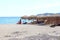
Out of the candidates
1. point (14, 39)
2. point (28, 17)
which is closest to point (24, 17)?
point (28, 17)

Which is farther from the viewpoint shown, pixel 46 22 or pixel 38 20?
pixel 38 20

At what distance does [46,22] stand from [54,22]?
1.39 meters

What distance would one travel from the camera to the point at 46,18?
25047 mm

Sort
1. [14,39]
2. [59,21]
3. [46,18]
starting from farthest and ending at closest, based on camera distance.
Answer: [46,18] → [59,21] → [14,39]

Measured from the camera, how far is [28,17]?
91.2ft

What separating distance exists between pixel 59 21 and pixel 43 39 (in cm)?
1307

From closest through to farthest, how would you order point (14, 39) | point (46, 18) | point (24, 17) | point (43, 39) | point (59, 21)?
point (43, 39) → point (14, 39) → point (59, 21) → point (46, 18) → point (24, 17)

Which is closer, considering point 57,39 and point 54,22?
point 57,39

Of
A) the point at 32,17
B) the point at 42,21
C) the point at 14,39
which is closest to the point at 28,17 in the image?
the point at 32,17

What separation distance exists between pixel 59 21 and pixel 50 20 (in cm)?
164

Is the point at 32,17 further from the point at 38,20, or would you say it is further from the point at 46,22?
the point at 46,22

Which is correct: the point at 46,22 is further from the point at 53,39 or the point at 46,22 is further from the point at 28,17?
the point at 53,39

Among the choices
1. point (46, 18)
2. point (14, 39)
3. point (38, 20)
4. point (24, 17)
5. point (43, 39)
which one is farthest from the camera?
point (24, 17)

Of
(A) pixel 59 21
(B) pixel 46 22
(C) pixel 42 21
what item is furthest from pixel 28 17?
(A) pixel 59 21
